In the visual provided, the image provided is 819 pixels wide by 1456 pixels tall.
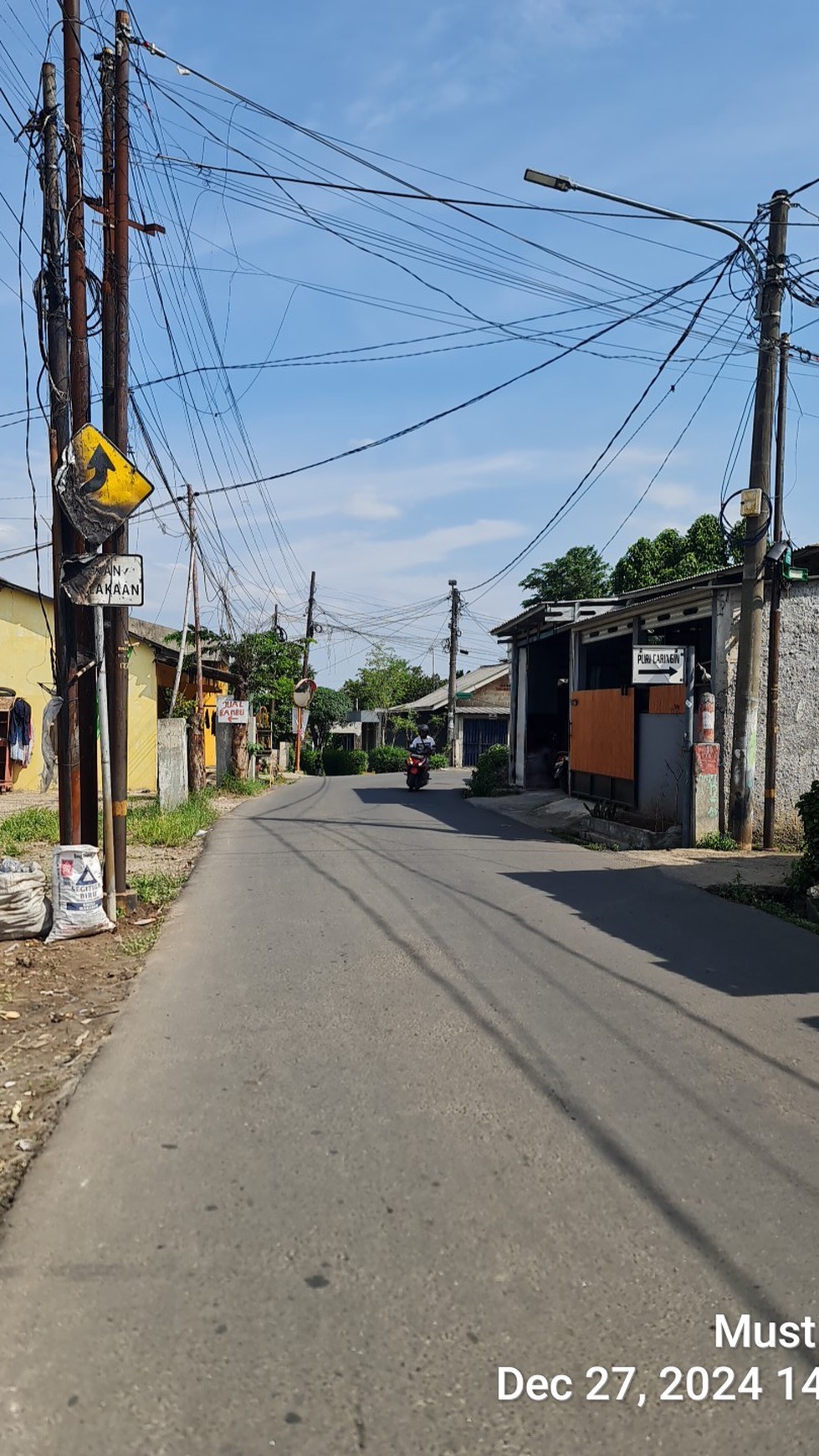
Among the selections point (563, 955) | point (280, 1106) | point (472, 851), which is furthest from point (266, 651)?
point (280, 1106)

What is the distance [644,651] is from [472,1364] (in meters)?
12.3

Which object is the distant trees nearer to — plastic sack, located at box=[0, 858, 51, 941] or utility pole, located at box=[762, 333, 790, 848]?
utility pole, located at box=[762, 333, 790, 848]

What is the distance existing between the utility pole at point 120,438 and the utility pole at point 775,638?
8.61 meters

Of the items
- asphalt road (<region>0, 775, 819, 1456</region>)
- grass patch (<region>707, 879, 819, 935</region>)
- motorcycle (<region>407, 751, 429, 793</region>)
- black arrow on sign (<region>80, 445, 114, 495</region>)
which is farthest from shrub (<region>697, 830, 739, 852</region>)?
motorcycle (<region>407, 751, 429, 793</region>)

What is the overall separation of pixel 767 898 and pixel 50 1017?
23.5 feet

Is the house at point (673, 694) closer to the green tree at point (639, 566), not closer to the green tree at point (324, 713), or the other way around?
the green tree at point (639, 566)

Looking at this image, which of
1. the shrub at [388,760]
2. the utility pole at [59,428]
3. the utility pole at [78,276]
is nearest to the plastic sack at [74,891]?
the utility pole at [59,428]

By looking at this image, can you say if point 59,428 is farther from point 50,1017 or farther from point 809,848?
point 809,848

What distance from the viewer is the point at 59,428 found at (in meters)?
9.14

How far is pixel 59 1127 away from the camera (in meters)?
4.61

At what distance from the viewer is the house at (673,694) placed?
48.9 ft

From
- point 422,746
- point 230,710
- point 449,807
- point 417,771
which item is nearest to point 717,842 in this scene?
point 449,807

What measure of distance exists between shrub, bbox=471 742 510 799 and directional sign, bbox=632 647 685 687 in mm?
12231

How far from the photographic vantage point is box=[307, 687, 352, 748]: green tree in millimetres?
57625
